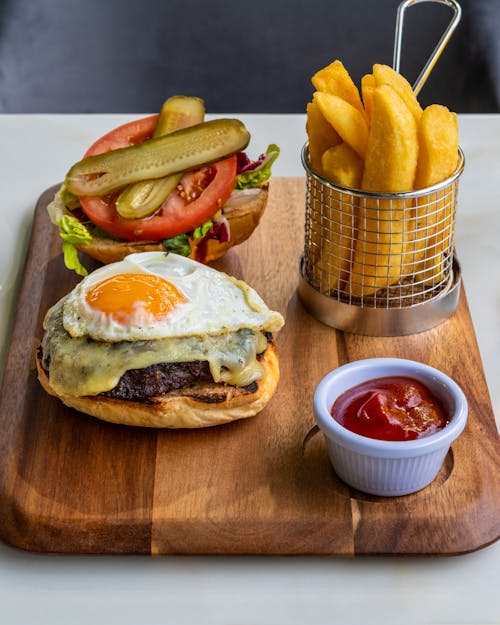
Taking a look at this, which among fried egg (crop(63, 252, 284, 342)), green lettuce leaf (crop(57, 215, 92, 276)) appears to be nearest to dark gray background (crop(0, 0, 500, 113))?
green lettuce leaf (crop(57, 215, 92, 276))

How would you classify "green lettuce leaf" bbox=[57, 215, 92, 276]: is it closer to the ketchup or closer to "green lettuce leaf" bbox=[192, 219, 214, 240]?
"green lettuce leaf" bbox=[192, 219, 214, 240]

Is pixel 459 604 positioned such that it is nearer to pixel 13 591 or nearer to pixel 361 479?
pixel 361 479

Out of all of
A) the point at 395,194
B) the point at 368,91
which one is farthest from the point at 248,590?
the point at 368,91

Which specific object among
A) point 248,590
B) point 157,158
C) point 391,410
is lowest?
point 248,590

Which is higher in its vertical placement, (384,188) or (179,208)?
(384,188)

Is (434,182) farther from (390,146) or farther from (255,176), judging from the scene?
(255,176)

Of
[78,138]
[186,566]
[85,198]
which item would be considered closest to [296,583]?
[186,566]
